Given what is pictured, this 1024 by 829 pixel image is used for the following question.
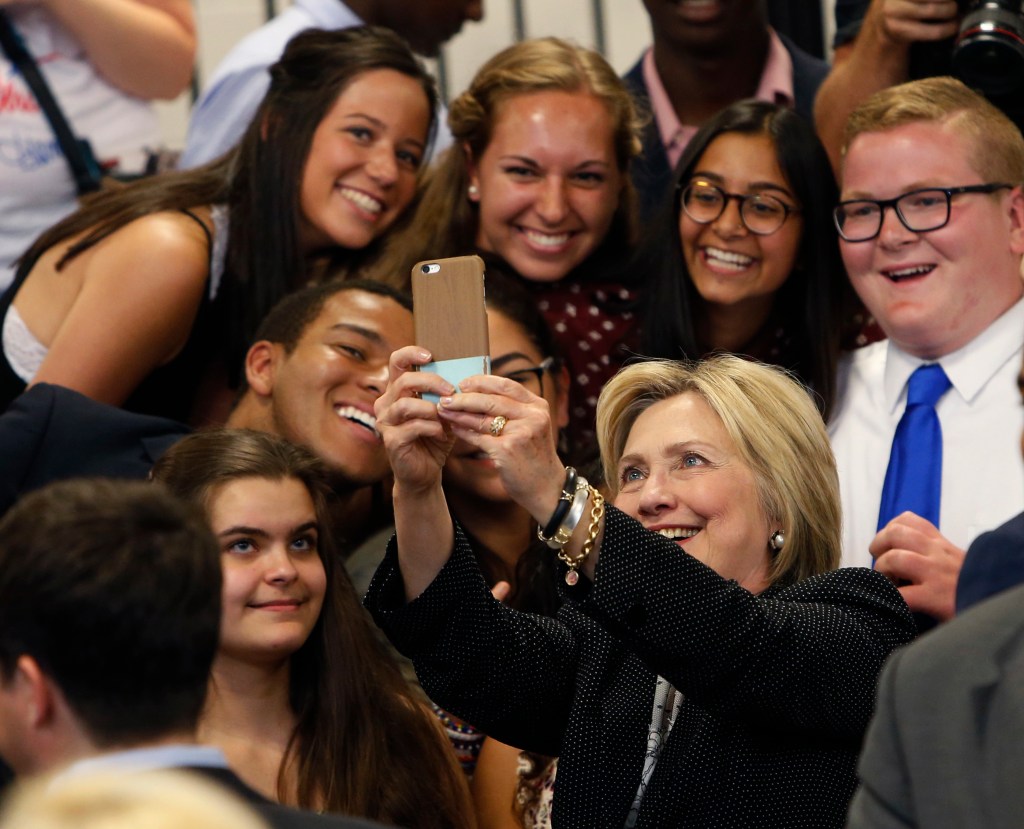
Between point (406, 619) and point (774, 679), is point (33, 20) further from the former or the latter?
point (774, 679)

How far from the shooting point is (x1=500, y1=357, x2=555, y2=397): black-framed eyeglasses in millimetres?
3561

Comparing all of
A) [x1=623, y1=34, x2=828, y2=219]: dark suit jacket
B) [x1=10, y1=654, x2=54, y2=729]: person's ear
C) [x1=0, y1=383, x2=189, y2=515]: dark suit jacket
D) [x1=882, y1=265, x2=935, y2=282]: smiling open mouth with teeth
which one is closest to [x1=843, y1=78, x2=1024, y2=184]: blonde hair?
[x1=882, y1=265, x2=935, y2=282]: smiling open mouth with teeth

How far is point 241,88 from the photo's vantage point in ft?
14.2

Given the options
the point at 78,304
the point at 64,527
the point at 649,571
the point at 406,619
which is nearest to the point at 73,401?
the point at 78,304

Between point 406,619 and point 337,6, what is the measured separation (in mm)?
2466

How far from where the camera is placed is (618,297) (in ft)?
12.8

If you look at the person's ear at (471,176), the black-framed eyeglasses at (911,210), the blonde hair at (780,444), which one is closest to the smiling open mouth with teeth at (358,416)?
the person's ear at (471,176)

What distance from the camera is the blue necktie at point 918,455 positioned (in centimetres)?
312

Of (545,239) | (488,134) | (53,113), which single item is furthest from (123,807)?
(53,113)

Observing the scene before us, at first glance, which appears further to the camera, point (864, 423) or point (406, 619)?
point (864, 423)

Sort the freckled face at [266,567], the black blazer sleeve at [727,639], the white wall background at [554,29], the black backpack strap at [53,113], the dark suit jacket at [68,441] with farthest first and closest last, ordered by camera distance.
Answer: the white wall background at [554,29] → the black backpack strap at [53,113] → the dark suit jacket at [68,441] → the freckled face at [266,567] → the black blazer sleeve at [727,639]

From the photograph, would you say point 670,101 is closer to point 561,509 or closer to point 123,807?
point 561,509

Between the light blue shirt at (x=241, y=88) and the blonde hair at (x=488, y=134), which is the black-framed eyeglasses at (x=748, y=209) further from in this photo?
the light blue shirt at (x=241, y=88)

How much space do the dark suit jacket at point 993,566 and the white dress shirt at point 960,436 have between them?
3.25 ft
